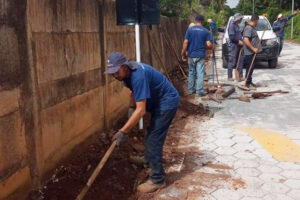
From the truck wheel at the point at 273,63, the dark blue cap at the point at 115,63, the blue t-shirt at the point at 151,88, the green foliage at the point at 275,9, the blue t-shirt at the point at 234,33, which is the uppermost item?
the green foliage at the point at 275,9

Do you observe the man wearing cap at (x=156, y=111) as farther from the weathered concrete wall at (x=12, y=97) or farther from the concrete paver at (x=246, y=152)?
the weathered concrete wall at (x=12, y=97)

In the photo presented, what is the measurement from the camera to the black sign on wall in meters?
5.59

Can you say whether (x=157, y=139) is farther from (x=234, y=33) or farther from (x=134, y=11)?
(x=234, y=33)

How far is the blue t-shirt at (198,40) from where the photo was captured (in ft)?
28.3

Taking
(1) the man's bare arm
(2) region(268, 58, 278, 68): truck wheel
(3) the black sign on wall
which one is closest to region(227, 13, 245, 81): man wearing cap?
(1) the man's bare arm

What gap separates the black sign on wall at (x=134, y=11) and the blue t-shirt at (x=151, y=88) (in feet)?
6.62

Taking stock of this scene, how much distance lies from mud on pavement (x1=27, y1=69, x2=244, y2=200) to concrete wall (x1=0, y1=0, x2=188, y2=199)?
7.3 inches

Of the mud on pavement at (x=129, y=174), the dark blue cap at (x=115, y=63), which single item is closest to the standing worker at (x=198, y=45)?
the mud on pavement at (x=129, y=174)

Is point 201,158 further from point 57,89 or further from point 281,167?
Result: point 57,89

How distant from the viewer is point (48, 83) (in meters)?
3.81

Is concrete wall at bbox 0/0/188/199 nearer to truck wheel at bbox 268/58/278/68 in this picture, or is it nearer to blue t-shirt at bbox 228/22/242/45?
blue t-shirt at bbox 228/22/242/45

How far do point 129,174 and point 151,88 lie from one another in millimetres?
1259

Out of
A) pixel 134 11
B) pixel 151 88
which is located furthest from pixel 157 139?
pixel 134 11

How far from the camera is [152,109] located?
4016mm
